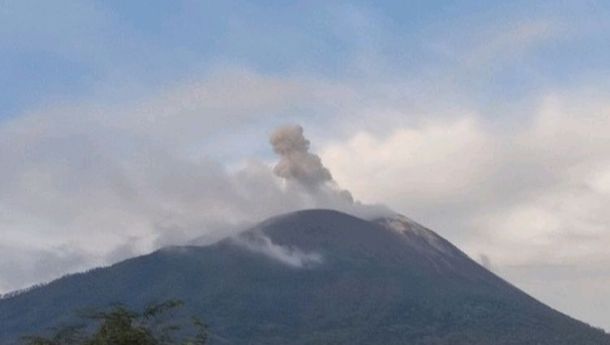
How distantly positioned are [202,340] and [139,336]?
6.29 ft

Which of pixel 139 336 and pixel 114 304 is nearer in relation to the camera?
pixel 139 336

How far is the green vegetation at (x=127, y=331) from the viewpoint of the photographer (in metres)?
22.6

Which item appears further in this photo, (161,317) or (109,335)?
(161,317)

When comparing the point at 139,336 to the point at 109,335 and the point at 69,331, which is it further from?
the point at 69,331

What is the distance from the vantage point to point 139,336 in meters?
22.6

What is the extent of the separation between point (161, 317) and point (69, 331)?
1841 millimetres

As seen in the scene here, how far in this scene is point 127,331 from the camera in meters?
22.7

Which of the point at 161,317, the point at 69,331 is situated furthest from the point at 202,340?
the point at 69,331

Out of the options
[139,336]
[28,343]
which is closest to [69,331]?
[28,343]

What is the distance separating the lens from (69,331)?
968 inches

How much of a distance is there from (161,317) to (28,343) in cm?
279

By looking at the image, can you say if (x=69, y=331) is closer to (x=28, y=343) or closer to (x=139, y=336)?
(x=28, y=343)

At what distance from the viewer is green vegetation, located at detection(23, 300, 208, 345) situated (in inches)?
890

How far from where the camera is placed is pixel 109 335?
22594mm
